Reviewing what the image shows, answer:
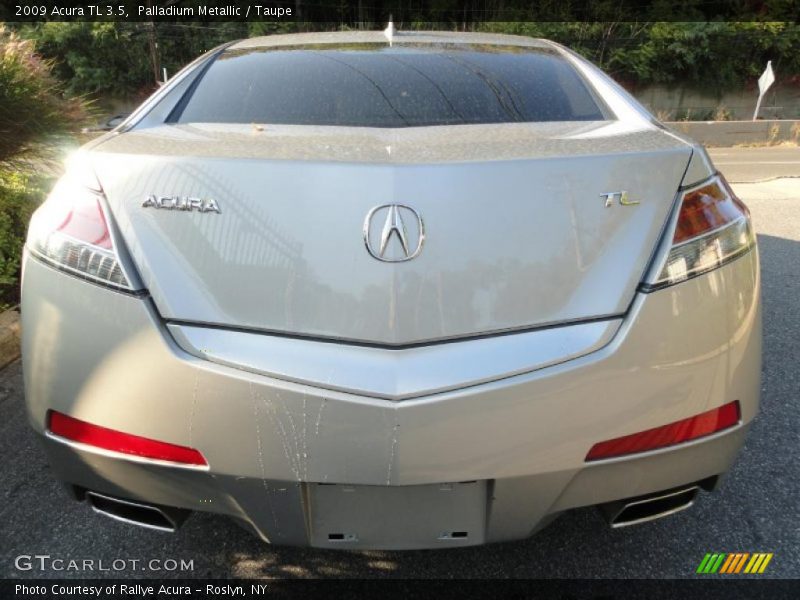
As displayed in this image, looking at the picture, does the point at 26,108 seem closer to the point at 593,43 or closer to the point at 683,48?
the point at 593,43

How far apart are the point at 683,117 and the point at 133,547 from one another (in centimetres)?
2637

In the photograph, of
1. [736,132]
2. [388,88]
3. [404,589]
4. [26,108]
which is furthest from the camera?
[736,132]

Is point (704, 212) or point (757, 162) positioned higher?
point (704, 212)

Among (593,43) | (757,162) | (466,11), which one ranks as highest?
(466,11)

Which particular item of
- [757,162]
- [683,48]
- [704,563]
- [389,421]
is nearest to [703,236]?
[389,421]

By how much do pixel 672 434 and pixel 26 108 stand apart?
3788mm

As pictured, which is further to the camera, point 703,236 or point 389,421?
point 703,236

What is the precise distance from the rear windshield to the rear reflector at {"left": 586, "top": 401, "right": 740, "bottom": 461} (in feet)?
3.09

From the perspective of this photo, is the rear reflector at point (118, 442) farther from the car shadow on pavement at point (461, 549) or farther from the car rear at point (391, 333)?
the car shadow on pavement at point (461, 549)

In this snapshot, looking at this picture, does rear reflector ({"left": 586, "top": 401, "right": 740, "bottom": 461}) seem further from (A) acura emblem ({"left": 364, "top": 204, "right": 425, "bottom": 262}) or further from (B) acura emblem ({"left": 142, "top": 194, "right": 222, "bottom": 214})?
(B) acura emblem ({"left": 142, "top": 194, "right": 222, "bottom": 214})

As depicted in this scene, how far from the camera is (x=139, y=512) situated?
1.43m

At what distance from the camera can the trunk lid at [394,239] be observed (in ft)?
3.93

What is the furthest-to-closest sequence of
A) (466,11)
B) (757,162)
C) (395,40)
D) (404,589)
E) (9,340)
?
(466,11)
(757,162)
(9,340)
(395,40)
(404,589)

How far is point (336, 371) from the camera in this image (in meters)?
1.18
